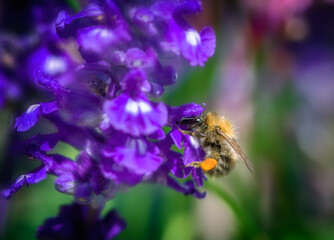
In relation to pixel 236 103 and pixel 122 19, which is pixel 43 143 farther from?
pixel 236 103

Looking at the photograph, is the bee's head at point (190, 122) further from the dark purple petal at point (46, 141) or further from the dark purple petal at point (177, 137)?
the dark purple petal at point (46, 141)

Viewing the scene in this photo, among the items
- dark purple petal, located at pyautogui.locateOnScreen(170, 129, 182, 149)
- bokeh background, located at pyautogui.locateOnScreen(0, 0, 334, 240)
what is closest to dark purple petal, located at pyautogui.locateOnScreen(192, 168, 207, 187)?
dark purple petal, located at pyautogui.locateOnScreen(170, 129, 182, 149)

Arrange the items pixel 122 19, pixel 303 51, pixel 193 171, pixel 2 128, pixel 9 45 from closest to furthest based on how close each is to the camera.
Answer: pixel 122 19, pixel 193 171, pixel 9 45, pixel 2 128, pixel 303 51

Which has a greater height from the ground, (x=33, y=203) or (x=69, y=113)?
(x=69, y=113)

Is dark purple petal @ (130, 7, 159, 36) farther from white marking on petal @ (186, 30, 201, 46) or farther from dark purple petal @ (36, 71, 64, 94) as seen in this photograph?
dark purple petal @ (36, 71, 64, 94)

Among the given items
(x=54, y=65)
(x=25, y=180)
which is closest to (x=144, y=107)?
(x=25, y=180)

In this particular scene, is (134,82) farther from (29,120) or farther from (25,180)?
(25,180)

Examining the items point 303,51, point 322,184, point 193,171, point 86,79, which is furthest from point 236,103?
point 86,79
